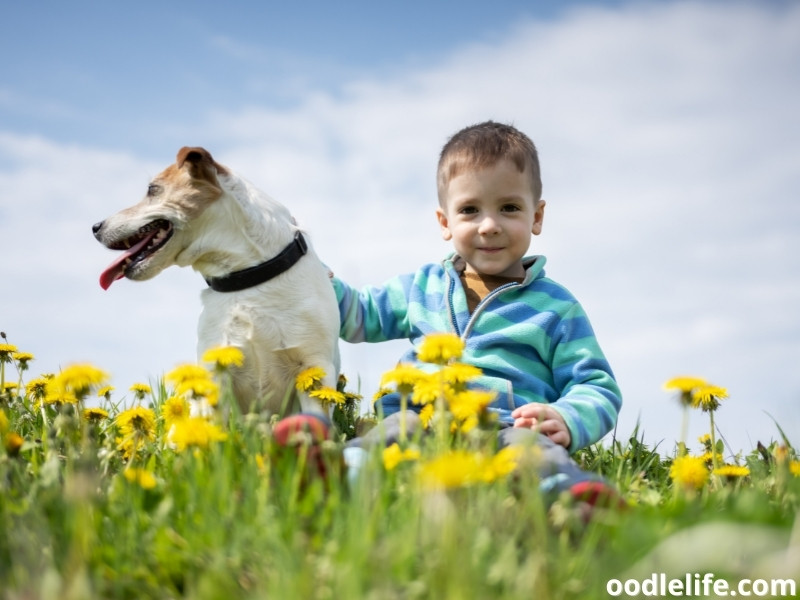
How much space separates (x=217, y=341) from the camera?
4031 millimetres

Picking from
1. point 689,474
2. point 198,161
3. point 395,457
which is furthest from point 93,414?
point 689,474

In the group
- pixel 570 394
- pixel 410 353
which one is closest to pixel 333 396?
pixel 410 353

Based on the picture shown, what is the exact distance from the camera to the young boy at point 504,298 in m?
3.88

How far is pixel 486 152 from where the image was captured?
4066 mm

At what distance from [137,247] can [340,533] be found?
8.65ft

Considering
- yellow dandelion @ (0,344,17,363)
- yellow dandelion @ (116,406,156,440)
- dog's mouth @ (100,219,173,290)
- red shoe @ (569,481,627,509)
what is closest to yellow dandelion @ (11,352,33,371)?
yellow dandelion @ (0,344,17,363)

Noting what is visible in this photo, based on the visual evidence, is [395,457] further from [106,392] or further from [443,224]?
[106,392]

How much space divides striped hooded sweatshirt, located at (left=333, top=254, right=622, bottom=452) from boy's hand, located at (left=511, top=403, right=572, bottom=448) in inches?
3.5

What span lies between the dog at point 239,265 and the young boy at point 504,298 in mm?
586

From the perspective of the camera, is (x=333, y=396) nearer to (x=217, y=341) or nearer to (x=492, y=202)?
(x=217, y=341)

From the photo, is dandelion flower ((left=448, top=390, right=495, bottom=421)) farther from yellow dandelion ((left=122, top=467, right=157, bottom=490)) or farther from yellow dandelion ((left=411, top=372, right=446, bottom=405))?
yellow dandelion ((left=122, top=467, right=157, bottom=490))

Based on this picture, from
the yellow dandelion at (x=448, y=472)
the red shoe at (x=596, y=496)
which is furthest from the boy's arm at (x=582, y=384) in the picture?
the yellow dandelion at (x=448, y=472)

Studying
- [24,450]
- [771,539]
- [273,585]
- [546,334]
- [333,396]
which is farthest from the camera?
[546,334]

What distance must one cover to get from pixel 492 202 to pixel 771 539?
8.14 ft
